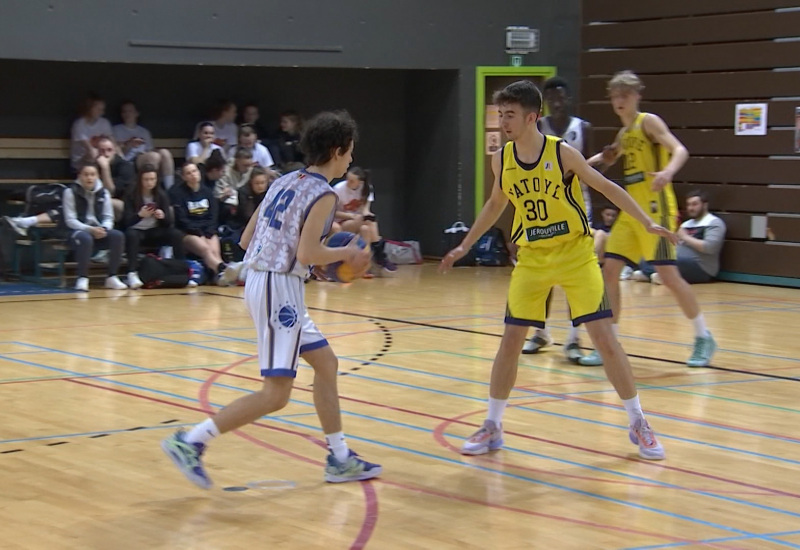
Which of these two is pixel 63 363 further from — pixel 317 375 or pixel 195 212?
pixel 195 212

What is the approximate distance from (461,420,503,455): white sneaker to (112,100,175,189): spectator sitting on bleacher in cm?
846

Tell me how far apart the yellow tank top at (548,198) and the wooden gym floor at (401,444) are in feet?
3.33

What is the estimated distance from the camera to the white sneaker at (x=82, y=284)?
42.0 feet

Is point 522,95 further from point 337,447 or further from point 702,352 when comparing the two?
point 702,352

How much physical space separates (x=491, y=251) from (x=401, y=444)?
1055cm

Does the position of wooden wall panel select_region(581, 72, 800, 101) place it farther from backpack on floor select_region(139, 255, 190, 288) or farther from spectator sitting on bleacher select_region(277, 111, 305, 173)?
backpack on floor select_region(139, 255, 190, 288)

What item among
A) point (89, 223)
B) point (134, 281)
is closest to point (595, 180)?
point (134, 281)

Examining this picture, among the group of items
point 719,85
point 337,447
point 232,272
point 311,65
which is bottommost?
point 337,447

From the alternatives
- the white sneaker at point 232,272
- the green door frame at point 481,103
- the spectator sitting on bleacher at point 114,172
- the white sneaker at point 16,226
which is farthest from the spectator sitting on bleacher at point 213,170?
the white sneaker at point 232,272

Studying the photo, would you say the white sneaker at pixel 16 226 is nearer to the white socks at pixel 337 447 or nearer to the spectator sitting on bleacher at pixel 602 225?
the spectator sitting on bleacher at pixel 602 225

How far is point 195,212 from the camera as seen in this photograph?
13.7 m

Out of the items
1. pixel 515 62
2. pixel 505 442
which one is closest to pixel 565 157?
pixel 505 442

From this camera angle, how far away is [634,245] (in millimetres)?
8211

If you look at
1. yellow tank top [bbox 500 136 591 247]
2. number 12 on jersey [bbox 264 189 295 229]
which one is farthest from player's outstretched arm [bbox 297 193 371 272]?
yellow tank top [bbox 500 136 591 247]
